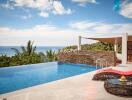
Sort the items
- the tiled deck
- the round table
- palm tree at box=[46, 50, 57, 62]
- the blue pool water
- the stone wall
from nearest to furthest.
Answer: the tiled deck, the round table, the blue pool water, the stone wall, palm tree at box=[46, 50, 57, 62]

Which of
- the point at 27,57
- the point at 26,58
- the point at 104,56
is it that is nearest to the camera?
the point at 104,56

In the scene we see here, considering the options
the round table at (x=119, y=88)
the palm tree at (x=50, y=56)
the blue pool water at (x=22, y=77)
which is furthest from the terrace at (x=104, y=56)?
the round table at (x=119, y=88)

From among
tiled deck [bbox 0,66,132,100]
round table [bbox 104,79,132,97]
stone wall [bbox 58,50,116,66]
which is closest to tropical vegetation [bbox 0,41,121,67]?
stone wall [bbox 58,50,116,66]

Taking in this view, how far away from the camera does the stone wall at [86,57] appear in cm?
1754

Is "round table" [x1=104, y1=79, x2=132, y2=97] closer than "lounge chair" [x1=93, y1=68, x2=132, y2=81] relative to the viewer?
Yes

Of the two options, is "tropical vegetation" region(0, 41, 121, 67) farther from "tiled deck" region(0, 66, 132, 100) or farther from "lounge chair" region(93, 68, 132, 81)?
"lounge chair" region(93, 68, 132, 81)

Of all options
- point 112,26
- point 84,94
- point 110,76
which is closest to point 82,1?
point 112,26

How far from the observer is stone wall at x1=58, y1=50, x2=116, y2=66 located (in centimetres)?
1754

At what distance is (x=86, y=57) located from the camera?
19.8 metres

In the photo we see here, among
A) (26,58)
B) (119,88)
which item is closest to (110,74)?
(119,88)

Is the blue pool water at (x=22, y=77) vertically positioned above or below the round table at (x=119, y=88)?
below

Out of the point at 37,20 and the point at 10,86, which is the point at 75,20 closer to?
the point at 37,20

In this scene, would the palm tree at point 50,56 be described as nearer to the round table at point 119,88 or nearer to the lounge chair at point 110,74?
the lounge chair at point 110,74

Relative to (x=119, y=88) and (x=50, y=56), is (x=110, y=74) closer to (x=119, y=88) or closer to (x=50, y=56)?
(x=119, y=88)
